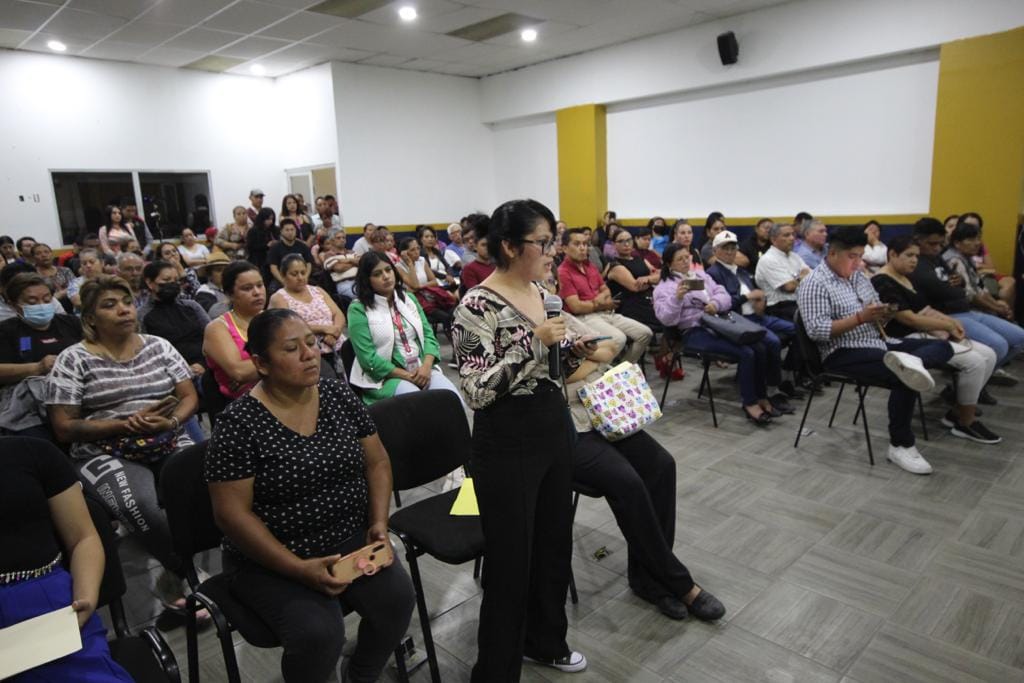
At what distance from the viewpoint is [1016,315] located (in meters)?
6.48

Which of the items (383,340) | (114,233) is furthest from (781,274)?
(114,233)

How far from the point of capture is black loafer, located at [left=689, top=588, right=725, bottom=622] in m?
2.24

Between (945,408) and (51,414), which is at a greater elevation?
(51,414)

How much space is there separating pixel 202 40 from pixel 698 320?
7.08 m

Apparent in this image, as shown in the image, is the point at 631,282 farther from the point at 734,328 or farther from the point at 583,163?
the point at 583,163

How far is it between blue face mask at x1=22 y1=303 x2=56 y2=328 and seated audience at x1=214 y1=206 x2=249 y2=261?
5322 millimetres

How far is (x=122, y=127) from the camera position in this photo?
8.74 m

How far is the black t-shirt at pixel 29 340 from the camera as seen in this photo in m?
3.06

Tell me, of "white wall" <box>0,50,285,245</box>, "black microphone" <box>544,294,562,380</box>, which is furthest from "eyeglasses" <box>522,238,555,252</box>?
"white wall" <box>0,50,285,245</box>

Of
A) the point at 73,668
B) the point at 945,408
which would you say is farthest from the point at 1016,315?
the point at 73,668

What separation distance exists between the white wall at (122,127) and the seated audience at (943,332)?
9.15 metres

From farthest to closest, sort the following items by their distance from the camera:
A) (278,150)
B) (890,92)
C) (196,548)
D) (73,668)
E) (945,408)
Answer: (278,150)
(890,92)
(945,408)
(196,548)
(73,668)

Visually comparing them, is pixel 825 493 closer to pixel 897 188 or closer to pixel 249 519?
pixel 249 519

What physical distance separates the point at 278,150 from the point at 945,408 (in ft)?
31.9
